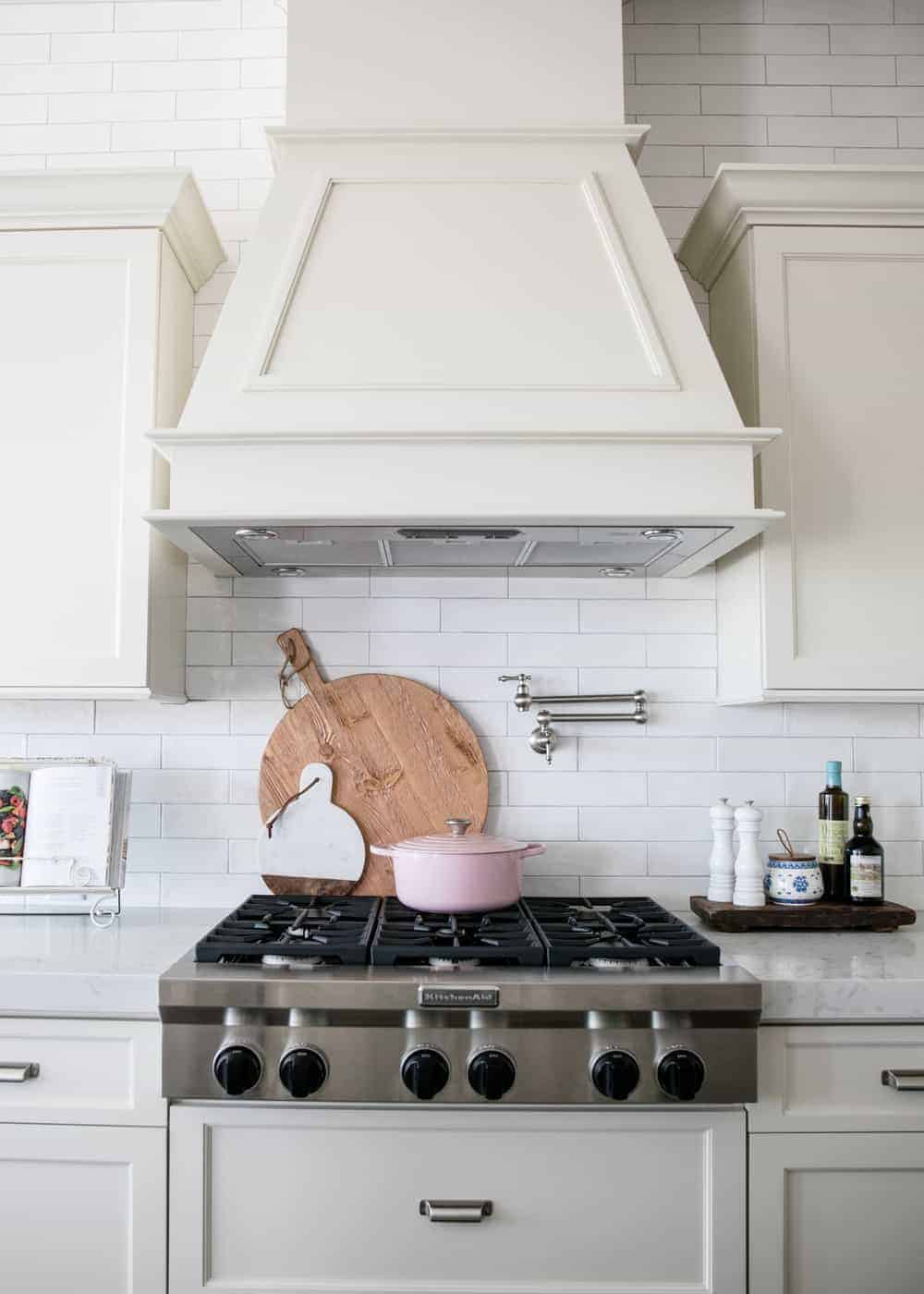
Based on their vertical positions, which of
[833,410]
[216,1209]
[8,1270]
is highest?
[833,410]

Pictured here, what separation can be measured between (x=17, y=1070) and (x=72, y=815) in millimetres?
643

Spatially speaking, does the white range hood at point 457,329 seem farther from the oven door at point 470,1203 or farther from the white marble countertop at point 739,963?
the oven door at point 470,1203

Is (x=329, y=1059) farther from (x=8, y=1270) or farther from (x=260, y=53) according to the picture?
(x=260, y=53)

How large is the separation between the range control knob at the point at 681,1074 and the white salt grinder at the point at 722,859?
71 cm

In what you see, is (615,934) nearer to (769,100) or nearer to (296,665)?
(296,665)

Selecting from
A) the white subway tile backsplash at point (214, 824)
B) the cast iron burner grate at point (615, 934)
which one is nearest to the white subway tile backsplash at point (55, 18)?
the white subway tile backsplash at point (214, 824)

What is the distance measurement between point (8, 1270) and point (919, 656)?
6.87ft

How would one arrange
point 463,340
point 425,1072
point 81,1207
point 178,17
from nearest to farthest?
point 425,1072 < point 81,1207 < point 463,340 < point 178,17

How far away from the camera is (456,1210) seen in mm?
1750

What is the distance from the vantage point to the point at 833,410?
2279 millimetres

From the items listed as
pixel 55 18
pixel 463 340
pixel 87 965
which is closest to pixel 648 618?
pixel 463 340

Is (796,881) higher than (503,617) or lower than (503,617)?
lower

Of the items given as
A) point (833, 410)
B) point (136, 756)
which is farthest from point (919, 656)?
point (136, 756)

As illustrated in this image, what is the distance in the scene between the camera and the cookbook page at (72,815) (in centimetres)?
234
